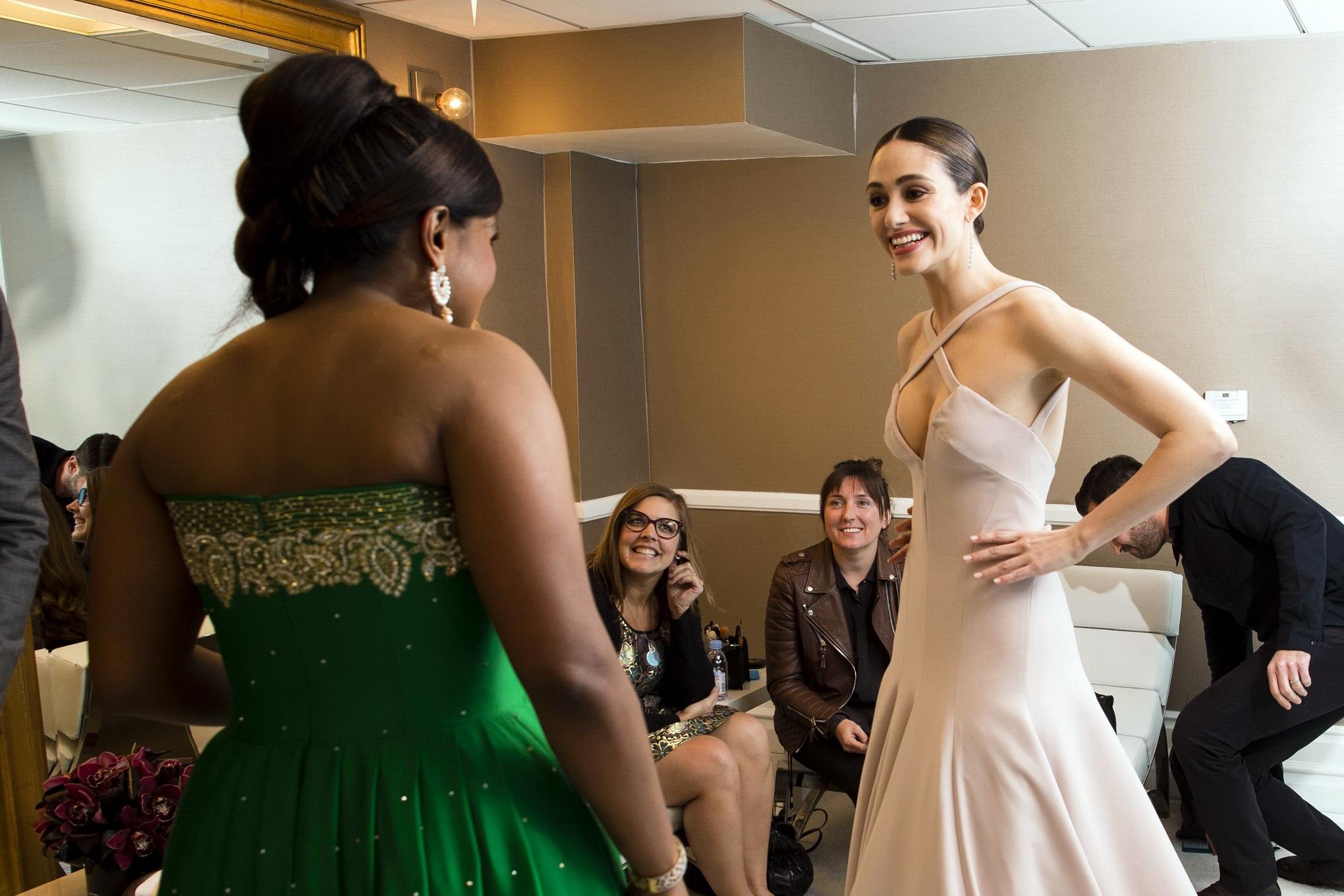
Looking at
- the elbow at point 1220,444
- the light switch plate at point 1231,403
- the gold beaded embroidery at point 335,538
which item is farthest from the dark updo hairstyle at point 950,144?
the light switch plate at point 1231,403

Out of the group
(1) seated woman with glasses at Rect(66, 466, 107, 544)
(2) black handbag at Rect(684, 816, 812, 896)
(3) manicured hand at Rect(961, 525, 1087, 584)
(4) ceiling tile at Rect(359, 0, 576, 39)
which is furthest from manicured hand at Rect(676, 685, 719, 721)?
(4) ceiling tile at Rect(359, 0, 576, 39)

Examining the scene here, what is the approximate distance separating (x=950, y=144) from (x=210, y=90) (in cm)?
233

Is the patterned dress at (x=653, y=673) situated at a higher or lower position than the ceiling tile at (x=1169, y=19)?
lower

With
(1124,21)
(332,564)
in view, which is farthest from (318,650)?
(1124,21)

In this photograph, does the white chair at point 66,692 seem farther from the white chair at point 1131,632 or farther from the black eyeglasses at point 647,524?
the white chair at point 1131,632

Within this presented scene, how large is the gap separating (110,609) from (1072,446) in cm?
424

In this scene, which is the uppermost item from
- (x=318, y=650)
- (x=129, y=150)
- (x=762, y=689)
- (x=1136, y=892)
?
(x=129, y=150)

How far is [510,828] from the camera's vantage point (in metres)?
1.10

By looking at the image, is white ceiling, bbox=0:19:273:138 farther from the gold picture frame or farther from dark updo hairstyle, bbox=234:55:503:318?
dark updo hairstyle, bbox=234:55:503:318

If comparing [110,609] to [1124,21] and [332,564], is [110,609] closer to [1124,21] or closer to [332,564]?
[332,564]

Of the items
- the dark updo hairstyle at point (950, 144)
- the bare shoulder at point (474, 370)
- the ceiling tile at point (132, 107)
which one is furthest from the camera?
the ceiling tile at point (132, 107)

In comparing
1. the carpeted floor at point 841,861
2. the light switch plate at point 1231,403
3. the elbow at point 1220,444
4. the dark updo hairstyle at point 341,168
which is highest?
the dark updo hairstyle at point 341,168

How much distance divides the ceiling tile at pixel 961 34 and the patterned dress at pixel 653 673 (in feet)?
7.29

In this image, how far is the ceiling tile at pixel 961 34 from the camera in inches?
169
